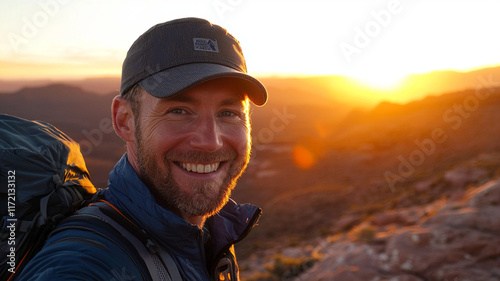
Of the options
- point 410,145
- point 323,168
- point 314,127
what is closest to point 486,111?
point 410,145

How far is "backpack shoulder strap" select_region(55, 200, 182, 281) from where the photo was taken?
1.41m

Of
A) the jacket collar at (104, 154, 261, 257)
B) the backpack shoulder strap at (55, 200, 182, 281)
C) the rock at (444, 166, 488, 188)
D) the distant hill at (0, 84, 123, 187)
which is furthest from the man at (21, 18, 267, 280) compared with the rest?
the distant hill at (0, 84, 123, 187)

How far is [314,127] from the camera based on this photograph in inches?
3226

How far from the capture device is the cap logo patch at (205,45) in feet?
6.06

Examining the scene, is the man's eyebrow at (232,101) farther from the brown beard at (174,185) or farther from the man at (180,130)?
the brown beard at (174,185)

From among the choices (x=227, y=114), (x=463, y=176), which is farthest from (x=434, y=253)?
(x=463, y=176)

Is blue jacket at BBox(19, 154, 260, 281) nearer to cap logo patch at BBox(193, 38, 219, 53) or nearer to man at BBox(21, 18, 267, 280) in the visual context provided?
man at BBox(21, 18, 267, 280)

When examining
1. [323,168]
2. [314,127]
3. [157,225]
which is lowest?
[157,225]

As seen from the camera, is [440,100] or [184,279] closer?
[184,279]

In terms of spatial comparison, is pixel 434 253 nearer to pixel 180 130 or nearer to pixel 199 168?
pixel 199 168

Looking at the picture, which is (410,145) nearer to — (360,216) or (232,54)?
(360,216)

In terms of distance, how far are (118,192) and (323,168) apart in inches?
1146

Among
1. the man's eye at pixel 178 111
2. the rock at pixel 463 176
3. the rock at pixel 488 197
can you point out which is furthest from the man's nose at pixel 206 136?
the rock at pixel 463 176

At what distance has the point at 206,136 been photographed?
1.78 m
